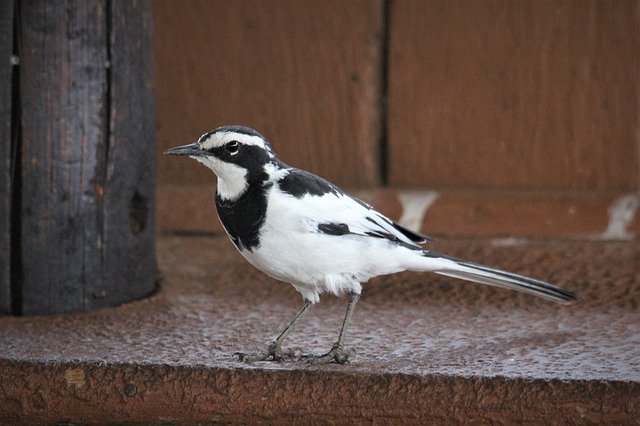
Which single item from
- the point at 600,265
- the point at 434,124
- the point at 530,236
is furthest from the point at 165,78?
the point at 600,265

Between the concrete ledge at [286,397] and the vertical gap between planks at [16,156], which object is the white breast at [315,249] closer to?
the concrete ledge at [286,397]

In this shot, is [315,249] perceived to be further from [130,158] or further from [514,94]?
[514,94]

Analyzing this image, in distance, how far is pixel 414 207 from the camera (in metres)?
4.39

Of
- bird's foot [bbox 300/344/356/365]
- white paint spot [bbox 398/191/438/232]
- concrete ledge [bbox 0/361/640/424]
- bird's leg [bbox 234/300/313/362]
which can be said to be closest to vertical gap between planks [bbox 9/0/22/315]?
concrete ledge [bbox 0/361/640/424]

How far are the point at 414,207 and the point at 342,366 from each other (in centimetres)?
166

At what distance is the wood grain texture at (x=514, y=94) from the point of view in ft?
14.1

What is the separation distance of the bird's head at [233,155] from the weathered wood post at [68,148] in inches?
26.6

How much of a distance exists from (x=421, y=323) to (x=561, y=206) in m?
1.21

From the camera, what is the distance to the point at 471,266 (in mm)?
2947

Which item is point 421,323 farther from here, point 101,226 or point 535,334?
point 101,226

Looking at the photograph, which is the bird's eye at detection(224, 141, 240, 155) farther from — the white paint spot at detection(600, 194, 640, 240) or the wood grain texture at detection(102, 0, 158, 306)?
the white paint spot at detection(600, 194, 640, 240)

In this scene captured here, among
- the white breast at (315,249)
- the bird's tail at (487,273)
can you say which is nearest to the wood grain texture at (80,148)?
the white breast at (315,249)

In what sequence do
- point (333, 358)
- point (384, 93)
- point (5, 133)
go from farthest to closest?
point (384, 93)
point (5, 133)
point (333, 358)

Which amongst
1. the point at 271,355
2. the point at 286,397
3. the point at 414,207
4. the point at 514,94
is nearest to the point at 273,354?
the point at 271,355
